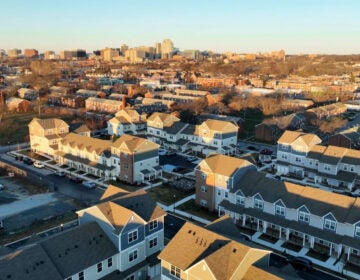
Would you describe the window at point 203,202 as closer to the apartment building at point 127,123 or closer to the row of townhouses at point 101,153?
the row of townhouses at point 101,153

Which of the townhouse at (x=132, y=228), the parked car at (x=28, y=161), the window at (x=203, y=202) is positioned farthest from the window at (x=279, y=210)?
the parked car at (x=28, y=161)

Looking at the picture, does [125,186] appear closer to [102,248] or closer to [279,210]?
[279,210]

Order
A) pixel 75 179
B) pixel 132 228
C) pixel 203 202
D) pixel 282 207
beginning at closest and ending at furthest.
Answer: pixel 132 228 → pixel 282 207 → pixel 203 202 → pixel 75 179

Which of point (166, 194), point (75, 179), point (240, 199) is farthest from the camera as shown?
point (75, 179)

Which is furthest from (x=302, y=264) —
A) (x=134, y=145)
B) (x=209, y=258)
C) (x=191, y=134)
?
(x=191, y=134)

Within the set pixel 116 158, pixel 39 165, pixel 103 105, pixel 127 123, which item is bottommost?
pixel 39 165

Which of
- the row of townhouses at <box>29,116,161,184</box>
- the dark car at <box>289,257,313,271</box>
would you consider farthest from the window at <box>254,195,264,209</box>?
the row of townhouses at <box>29,116,161,184</box>
